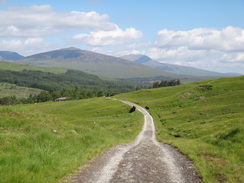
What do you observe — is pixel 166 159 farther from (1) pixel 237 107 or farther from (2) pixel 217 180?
(1) pixel 237 107

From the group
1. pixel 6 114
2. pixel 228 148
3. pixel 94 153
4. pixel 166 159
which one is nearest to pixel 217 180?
pixel 166 159

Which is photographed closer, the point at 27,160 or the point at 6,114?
the point at 27,160

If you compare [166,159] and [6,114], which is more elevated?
[6,114]

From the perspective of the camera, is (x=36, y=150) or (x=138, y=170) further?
(x=138, y=170)

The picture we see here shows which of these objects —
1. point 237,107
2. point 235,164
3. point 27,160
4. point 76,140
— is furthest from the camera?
point 237,107

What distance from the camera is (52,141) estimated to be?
15.4 meters

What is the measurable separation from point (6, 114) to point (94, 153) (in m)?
9.12

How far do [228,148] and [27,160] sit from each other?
48.3 feet

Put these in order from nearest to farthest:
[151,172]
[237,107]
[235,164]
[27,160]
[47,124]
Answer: [27,160] → [151,172] → [235,164] → [47,124] → [237,107]

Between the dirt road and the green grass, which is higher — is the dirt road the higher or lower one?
the lower one

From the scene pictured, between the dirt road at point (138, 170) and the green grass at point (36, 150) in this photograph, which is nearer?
the green grass at point (36, 150)

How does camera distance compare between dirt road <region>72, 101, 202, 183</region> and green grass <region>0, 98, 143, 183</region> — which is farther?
dirt road <region>72, 101, 202, 183</region>

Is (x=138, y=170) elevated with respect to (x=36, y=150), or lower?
lower

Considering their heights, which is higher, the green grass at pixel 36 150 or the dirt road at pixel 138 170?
the green grass at pixel 36 150
